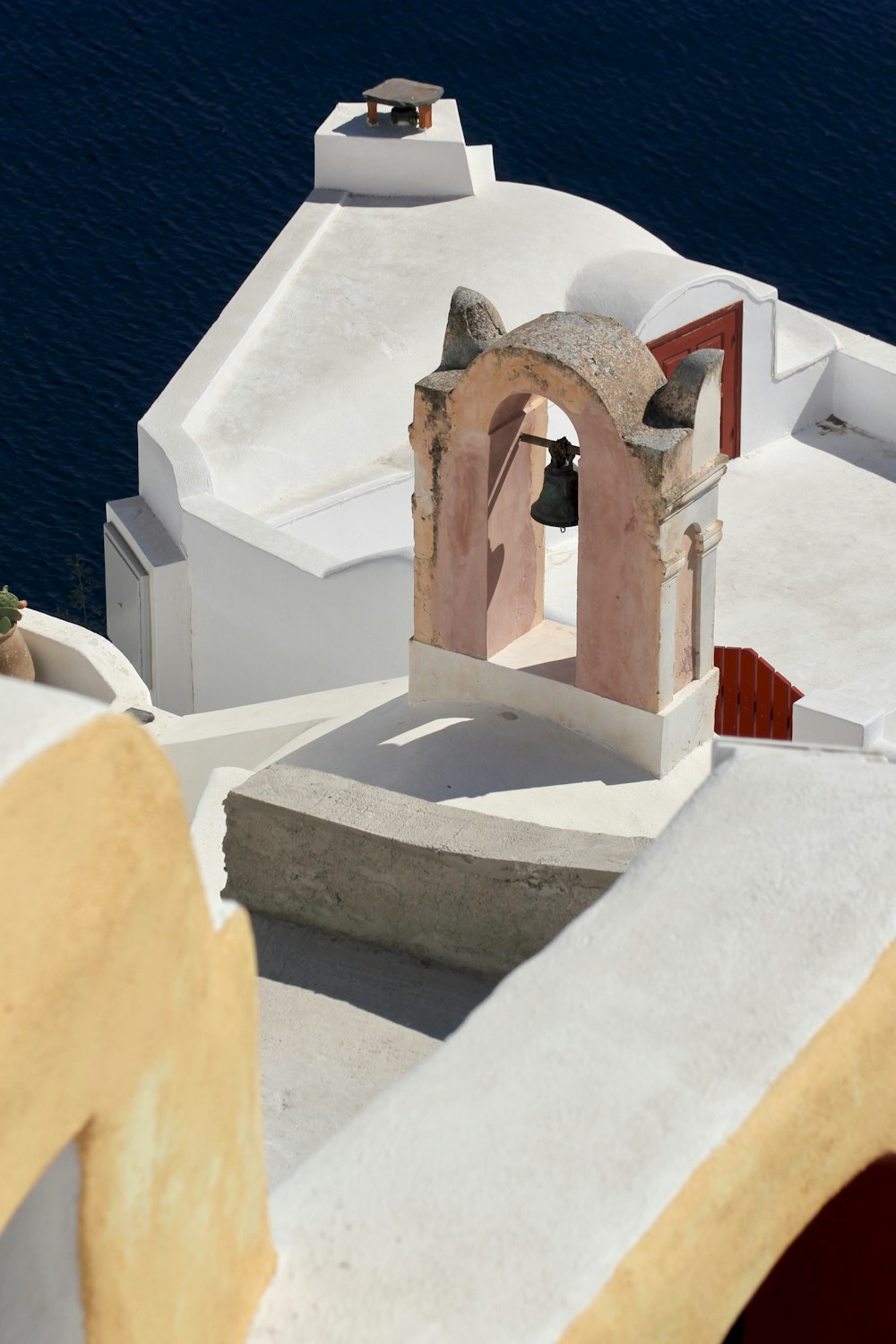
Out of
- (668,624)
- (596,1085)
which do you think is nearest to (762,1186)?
(596,1085)

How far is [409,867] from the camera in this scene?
876cm

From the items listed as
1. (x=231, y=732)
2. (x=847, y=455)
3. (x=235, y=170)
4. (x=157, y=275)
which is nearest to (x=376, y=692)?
(x=231, y=732)

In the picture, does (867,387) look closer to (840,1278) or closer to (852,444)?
(852,444)

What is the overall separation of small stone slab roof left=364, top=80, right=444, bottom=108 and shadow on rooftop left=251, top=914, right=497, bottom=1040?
49.0 ft

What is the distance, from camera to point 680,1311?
5.07 m

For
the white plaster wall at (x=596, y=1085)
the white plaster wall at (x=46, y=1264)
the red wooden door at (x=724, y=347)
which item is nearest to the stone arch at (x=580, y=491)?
the white plaster wall at (x=596, y=1085)

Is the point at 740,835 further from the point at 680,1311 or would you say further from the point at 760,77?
the point at 760,77

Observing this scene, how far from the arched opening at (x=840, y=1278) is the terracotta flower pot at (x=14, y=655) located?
414 inches

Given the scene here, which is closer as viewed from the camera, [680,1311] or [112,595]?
[680,1311]

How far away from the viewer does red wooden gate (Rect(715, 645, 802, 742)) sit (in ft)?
53.3

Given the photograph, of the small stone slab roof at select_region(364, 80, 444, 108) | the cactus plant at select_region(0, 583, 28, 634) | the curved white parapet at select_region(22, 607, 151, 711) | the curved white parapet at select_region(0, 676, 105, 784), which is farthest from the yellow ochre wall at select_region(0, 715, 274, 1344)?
the small stone slab roof at select_region(364, 80, 444, 108)

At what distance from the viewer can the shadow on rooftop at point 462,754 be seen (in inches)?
486

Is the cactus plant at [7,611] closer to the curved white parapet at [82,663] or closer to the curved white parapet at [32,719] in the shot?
the curved white parapet at [82,663]

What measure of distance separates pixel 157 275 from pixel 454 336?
25.5m
